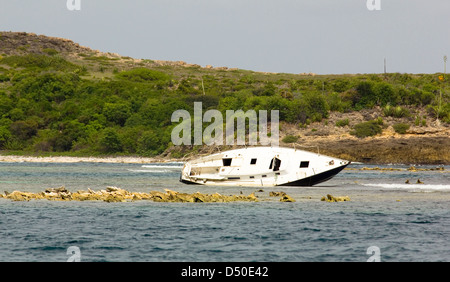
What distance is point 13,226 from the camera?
98.5 feet

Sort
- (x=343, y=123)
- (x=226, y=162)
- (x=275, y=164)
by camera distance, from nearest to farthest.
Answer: (x=275, y=164) → (x=226, y=162) → (x=343, y=123)

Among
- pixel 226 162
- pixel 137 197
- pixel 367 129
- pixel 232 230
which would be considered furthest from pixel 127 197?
pixel 367 129

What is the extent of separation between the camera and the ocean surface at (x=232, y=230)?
79.2 feet

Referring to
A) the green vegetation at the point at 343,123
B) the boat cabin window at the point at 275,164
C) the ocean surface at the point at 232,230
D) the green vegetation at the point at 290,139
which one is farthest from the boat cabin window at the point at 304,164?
the green vegetation at the point at 343,123

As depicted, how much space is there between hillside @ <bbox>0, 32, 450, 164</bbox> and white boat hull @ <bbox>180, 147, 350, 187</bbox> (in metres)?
31.7

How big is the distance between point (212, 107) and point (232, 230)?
107 meters

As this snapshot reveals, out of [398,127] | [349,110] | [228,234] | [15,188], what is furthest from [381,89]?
[228,234]

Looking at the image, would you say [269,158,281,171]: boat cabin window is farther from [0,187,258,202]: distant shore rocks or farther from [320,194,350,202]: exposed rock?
[320,194,350,202]: exposed rock

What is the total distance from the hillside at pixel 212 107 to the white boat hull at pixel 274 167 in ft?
104

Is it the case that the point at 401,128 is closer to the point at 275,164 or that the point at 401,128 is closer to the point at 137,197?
the point at 275,164

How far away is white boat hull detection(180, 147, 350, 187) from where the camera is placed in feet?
168

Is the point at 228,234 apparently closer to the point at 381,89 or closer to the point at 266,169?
the point at 266,169

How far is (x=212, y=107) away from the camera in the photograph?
13550cm

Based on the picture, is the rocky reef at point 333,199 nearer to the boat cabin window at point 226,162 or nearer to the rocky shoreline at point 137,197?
the rocky shoreline at point 137,197
